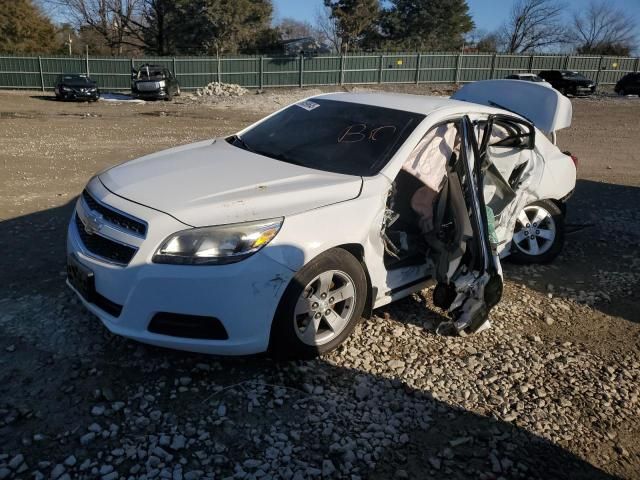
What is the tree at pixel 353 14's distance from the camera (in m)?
41.1

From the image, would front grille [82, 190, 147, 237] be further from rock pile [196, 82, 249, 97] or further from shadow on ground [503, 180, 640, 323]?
rock pile [196, 82, 249, 97]

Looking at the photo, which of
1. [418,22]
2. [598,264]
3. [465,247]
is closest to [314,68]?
[418,22]

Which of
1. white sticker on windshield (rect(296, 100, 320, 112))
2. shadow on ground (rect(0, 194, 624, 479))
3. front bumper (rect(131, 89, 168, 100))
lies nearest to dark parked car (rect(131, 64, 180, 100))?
front bumper (rect(131, 89, 168, 100))

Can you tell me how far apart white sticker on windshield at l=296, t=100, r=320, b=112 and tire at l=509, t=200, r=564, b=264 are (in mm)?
2250

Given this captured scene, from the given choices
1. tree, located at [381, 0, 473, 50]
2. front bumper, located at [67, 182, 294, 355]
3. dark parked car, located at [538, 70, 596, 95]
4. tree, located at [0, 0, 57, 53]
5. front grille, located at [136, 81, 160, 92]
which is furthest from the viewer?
tree, located at [381, 0, 473, 50]

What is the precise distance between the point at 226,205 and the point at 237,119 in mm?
15814

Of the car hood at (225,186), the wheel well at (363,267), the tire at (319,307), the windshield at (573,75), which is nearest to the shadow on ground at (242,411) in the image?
the tire at (319,307)

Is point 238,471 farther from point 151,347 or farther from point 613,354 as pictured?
point 613,354

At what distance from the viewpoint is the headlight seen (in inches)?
112

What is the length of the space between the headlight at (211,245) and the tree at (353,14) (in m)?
40.2

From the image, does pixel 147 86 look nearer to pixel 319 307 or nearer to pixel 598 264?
pixel 598 264

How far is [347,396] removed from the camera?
10.3 ft

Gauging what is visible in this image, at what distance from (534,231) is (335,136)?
2423 mm

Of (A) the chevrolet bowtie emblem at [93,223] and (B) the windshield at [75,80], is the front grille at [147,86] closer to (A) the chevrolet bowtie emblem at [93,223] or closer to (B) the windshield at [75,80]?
(B) the windshield at [75,80]
